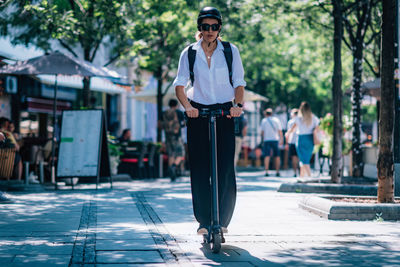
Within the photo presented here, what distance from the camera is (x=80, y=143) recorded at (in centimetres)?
1388

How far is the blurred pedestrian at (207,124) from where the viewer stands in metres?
6.25

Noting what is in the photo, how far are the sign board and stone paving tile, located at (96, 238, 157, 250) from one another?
287 inches

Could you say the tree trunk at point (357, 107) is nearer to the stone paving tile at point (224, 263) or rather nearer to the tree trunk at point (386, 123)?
the tree trunk at point (386, 123)

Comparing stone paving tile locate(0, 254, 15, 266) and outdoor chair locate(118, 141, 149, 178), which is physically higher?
outdoor chair locate(118, 141, 149, 178)

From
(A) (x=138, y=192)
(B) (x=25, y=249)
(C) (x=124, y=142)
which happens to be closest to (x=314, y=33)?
(C) (x=124, y=142)

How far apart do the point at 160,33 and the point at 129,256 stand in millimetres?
17570

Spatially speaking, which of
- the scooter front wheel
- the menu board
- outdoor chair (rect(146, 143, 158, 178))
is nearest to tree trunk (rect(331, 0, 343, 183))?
the menu board

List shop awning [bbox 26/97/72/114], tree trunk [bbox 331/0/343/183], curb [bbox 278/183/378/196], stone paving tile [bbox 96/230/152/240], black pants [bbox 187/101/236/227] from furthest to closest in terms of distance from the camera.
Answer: shop awning [bbox 26/97/72/114], tree trunk [bbox 331/0/343/183], curb [bbox 278/183/378/196], stone paving tile [bbox 96/230/152/240], black pants [bbox 187/101/236/227]

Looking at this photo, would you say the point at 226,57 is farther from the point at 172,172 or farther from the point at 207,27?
the point at 172,172

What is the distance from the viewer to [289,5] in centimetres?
1672

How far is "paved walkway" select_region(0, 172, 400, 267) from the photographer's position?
5590 millimetres

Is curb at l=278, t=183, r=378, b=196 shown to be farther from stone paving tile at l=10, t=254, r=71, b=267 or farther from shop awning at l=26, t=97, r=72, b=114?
shop awning at l=26, t=97, r=72, b=114

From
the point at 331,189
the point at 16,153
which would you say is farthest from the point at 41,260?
the point at 16,153

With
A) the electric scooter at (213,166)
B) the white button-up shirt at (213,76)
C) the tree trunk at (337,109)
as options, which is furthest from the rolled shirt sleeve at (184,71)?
the tree trunk at (337,109)
